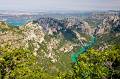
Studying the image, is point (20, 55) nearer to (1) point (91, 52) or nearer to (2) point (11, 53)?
(2) point (11, 53)

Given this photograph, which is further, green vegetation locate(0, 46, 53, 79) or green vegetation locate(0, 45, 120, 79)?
green vegetation locate(0, 46, 53, 79)

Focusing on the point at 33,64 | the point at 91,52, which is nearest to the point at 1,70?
the point at 33,64

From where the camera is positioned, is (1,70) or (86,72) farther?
(1,70)

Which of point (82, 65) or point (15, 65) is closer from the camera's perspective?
point (82, 65)

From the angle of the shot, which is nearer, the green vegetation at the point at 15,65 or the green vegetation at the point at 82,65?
the green vegetation at the point at 82,65

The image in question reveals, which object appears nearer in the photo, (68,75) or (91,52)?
(91,52)

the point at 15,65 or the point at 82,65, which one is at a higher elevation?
the point at 82,65

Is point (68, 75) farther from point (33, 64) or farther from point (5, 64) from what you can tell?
point (5, 64)

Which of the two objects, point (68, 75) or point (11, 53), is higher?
point (11, 53)

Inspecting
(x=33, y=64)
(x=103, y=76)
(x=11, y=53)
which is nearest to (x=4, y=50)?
(x=11, y=53)
